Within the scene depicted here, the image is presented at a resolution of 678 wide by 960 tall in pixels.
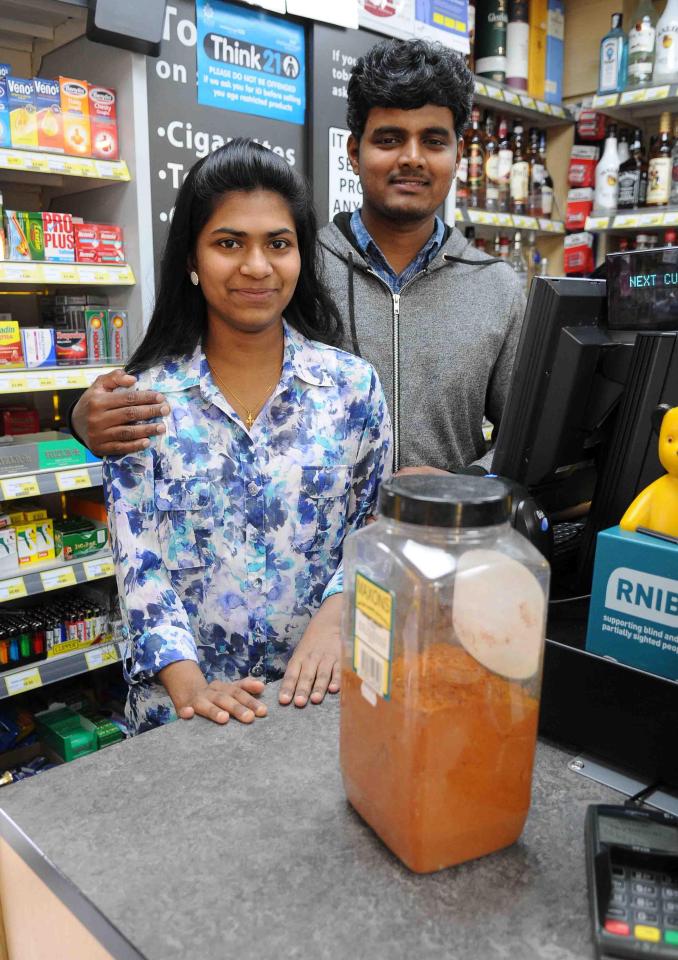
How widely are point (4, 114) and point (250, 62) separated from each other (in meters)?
0.93

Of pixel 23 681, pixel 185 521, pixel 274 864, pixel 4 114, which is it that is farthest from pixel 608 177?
pixel 274 864

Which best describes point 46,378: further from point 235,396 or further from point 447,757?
point 447,757

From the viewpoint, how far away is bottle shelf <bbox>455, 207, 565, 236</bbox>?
3616 millimetres

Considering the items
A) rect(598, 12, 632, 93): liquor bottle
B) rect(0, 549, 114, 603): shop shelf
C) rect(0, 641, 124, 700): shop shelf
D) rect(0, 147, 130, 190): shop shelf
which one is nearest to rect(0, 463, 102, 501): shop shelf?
rect(0, 549, 114, 603): shop shelf

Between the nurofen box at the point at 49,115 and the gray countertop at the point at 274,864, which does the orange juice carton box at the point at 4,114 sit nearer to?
the nurofen box at the point at 49,115

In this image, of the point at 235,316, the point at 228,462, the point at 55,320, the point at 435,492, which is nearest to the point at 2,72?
the point at 55,320

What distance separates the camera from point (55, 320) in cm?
272

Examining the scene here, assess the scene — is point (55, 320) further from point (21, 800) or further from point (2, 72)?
point (21, 800)

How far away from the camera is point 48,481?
2568mm

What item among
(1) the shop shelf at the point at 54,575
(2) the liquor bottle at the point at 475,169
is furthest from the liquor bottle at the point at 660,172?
(1) the shop shelf at the point at 54,575

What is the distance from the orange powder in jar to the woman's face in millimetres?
841

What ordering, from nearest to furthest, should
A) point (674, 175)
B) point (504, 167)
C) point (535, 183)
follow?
point (674, 175) → point (504, 167) → point (535, 183)

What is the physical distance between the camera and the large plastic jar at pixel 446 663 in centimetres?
66

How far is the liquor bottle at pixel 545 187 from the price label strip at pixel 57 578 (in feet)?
10.1
